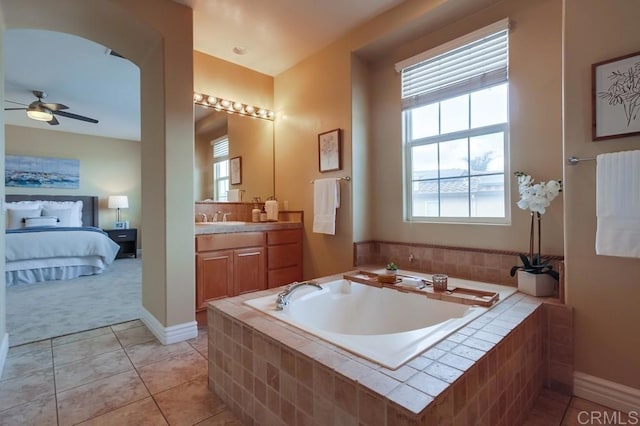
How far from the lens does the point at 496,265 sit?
2262mm

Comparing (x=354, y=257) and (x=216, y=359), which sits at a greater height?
(x=354, y=257)

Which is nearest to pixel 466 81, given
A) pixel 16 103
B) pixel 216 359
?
pixel 216 359

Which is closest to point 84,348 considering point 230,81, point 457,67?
point 230,81

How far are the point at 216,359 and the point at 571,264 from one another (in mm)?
2014

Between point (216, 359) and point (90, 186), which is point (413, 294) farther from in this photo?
point (90, 186)

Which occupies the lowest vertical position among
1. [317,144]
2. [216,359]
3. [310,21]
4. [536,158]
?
[216,359]

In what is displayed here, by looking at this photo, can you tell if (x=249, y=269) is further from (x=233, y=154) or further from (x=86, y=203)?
(x=86, y=203)

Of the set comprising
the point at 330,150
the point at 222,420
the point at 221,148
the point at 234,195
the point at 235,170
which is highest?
the point at 221,148

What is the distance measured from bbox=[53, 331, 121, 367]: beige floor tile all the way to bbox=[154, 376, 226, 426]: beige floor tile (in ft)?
2.90

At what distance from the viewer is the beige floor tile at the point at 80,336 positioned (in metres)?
2.44

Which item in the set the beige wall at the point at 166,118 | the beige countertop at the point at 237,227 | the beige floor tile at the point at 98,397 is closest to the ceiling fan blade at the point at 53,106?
the beige wall at the point at 166,118

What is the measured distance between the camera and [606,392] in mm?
1606

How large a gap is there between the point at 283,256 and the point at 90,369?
1.76 m

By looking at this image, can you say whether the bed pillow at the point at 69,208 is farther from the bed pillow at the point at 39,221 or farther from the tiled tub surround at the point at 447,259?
the tiled tub surround at the point at 447,259
